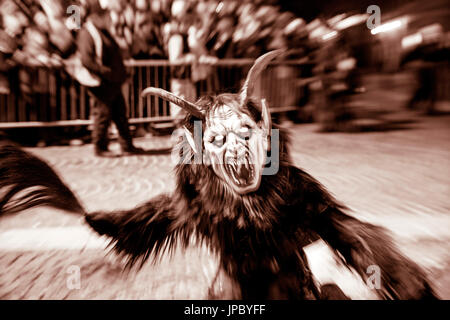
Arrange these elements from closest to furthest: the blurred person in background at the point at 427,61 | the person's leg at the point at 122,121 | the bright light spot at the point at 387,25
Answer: the bright light spot at the point at 387,25, the person's leg at the point at 122,121, the blurred person in background at the point at 427,61

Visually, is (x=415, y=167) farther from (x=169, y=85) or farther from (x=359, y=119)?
(x=169, y=85)

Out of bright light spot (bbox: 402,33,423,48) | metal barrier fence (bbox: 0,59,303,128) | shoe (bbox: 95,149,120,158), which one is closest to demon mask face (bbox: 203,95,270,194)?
A: shoe (bbox: 95,149,120,158)

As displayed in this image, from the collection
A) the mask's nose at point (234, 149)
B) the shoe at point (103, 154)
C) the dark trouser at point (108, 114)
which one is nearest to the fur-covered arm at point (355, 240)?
the mask's nose at point (234, 149)

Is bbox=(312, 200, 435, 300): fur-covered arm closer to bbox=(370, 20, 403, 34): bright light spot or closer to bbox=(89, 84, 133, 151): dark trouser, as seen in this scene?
bbox=(370, 20, 403, 34): bright light spot

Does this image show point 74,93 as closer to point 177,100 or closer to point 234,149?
point 177,100

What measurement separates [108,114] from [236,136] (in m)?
4.18

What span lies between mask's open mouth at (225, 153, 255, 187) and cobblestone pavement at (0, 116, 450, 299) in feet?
2.03

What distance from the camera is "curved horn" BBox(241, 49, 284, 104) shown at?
158 cm

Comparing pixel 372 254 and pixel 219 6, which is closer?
pixel 372 254

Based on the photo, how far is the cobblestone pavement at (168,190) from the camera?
1980 millimetres

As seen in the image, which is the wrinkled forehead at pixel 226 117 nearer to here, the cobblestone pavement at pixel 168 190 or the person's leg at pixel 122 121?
the cobblestone pavement at pixel 168 190

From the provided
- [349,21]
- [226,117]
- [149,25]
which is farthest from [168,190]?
[349,21]

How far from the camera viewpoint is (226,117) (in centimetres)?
158
